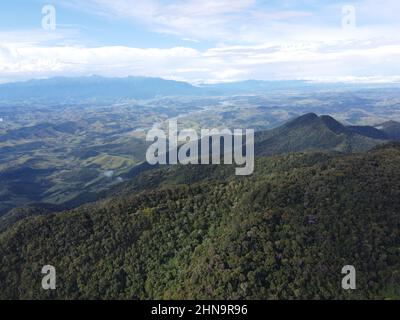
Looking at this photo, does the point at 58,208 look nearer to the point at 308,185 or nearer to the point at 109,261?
the point at 109,261

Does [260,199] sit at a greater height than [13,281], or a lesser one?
greater

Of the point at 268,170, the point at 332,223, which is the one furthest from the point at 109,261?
the point at 268,170

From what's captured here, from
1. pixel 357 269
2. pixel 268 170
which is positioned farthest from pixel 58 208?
pixel 357 269

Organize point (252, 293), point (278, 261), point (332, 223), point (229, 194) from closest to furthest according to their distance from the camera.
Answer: point (252, 293), point (278, 261), point (332, 223), point (229, 194)
